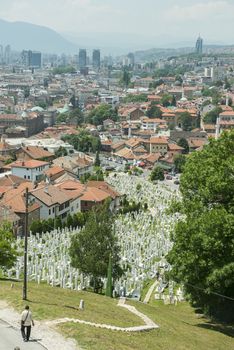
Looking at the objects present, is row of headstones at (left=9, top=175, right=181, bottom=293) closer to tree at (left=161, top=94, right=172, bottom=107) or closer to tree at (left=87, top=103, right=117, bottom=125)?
tree at (left=87, top=103, right=117, bottom=125)

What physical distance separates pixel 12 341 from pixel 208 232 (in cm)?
784

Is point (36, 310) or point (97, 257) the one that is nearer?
point (36, 310)

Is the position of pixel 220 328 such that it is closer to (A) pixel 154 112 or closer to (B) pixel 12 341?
(B) pixel 12 341

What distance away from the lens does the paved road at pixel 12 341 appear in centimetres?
1431

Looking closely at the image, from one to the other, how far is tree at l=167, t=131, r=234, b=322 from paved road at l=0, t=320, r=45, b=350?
22.8 feet

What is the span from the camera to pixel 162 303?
28.2 m

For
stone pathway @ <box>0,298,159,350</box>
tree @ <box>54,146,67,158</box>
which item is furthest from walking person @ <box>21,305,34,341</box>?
tree @ <box>54,146,67,158</box>

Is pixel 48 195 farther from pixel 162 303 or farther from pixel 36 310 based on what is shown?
pixel 36 310

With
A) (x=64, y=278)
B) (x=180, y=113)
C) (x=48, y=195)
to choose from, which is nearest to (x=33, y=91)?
(x=180, y=113)

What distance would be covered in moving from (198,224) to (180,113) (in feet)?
331

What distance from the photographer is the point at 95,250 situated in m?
27.4

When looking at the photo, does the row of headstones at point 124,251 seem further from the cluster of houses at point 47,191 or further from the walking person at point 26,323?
the walking person at point 26,323

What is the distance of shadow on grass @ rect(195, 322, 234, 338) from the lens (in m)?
20.7

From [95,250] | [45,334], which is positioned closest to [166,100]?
[95,250]
